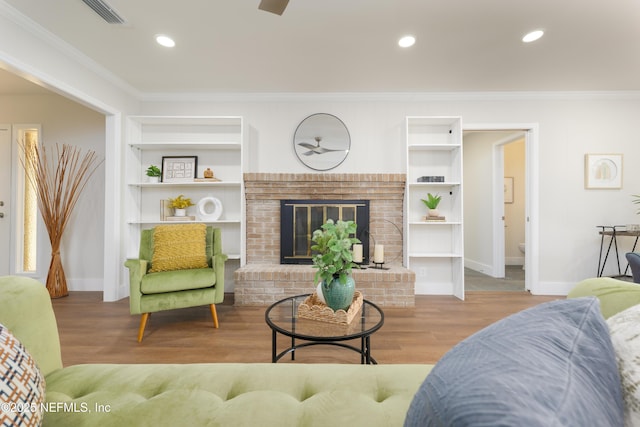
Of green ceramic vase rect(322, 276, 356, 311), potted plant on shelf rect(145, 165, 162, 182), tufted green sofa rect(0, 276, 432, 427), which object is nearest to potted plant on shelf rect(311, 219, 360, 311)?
green ceramic vase rect(322, 276, 356, 311)

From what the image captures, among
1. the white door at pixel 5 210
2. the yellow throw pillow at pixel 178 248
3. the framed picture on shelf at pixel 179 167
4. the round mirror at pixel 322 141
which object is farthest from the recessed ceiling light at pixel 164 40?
the white door at pixel 5 210

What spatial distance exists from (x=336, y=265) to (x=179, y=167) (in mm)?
2828

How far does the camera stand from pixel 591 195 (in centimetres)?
337

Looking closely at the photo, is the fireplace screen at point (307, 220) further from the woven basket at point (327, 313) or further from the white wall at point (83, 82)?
the white wall at point (83, 82)

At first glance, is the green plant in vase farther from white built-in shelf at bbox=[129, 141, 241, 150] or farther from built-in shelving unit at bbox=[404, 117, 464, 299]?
white built-in shelf at bbox=[129, 141, 241, 150]

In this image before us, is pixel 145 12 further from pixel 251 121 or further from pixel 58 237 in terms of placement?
pixel 58 237

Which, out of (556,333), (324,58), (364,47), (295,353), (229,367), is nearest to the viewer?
(556,333)

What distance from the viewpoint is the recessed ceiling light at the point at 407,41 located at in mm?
2318

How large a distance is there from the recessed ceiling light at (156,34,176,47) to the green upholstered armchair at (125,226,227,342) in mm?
1721

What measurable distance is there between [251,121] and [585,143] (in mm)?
4196

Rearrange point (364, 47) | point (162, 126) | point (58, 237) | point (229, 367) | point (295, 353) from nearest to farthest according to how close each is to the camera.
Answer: point (229, 367), point (295, 353), point (364, 47), point (58, 237), point (162, 126)

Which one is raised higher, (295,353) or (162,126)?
(162,126)

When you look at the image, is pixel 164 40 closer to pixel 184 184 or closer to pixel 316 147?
pixel 184 184

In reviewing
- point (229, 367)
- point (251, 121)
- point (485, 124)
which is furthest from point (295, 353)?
point (485, 124)
